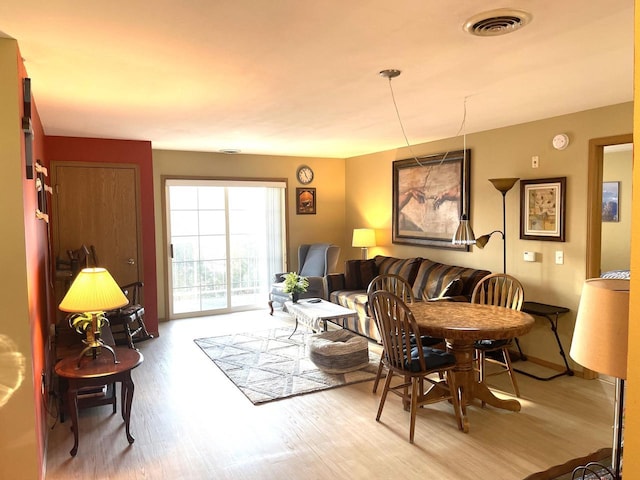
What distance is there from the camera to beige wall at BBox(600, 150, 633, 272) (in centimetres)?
717

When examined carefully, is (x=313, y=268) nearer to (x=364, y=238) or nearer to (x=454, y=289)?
(x=364, y=238)

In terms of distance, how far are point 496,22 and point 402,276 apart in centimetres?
391

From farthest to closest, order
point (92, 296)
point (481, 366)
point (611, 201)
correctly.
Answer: point (611, 201) → point (481, 366) → point (92, 296)

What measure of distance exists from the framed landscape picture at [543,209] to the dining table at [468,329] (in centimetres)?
119

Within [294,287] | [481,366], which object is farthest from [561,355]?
[294,287]

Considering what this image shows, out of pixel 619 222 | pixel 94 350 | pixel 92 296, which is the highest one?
pixel 619 222

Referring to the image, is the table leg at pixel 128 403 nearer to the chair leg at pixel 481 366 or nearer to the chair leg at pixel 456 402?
the chair leg at pixel 456 402

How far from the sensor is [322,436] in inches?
122

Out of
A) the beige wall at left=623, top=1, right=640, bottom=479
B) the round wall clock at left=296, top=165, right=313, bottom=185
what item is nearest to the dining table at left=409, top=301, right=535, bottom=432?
the beige wall at left=623, top=1, right=640, bottom=479

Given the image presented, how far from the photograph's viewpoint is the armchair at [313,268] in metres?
6.36

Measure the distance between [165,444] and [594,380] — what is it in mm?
3556

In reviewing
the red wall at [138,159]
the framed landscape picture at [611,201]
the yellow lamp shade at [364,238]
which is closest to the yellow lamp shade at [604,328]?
the red wall at [138,159]

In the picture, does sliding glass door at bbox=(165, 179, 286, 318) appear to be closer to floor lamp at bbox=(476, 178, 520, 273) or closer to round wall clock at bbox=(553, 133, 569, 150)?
floor lamp at bbox=(476, 178, 520, 273)

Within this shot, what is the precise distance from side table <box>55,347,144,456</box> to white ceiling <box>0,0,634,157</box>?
71.0 inches
